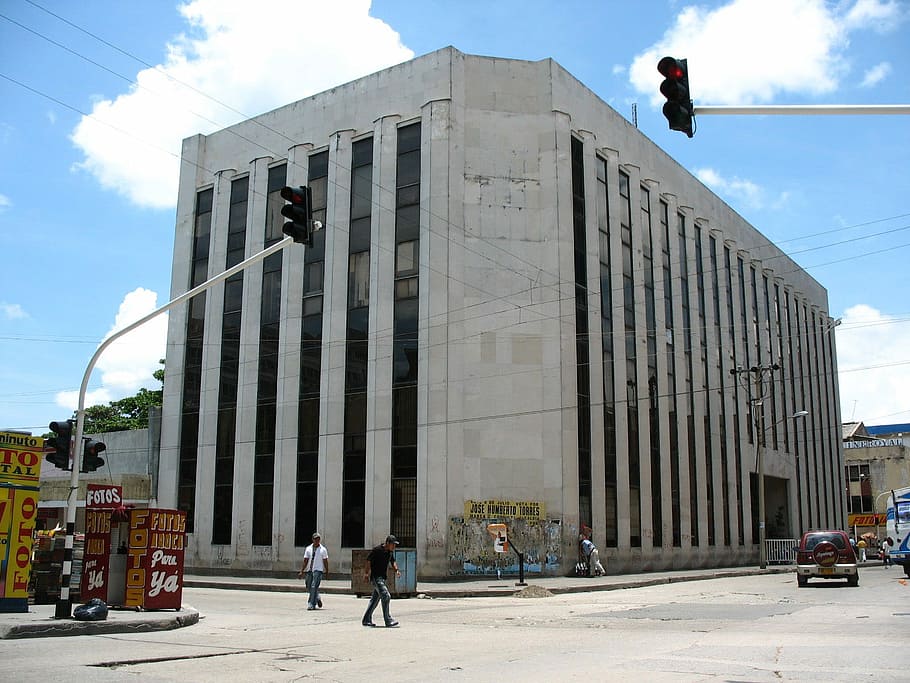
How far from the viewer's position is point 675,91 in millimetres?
11336

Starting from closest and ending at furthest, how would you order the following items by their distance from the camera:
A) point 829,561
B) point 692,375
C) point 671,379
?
point 829,561, point 671,379, point 692,375

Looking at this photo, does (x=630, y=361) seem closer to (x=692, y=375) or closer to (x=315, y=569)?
(x=692, y=375)

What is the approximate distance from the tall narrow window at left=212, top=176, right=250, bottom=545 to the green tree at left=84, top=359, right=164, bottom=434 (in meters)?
30.5

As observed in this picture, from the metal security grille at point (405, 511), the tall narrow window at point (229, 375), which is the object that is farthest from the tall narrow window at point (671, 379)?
the tall narrow window at point (229, 375)

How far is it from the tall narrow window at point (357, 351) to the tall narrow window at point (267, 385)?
4.02m

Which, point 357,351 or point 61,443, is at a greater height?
point 357,351

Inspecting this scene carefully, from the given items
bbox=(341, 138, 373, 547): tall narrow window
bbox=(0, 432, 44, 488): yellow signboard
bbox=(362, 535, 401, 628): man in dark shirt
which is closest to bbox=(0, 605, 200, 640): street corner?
bbox=(0, 432, 44, 488): yellow signboard

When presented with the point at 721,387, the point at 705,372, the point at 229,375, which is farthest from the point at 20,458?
the point at 721,387

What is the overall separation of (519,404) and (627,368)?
26.2 feet

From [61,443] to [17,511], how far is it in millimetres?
1701

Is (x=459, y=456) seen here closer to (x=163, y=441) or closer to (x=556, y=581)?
(x=556, y=581)

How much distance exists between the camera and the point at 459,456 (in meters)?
32.1

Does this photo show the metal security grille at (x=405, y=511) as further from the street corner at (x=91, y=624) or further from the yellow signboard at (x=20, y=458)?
the yellow signboard at (x=20, y=458)

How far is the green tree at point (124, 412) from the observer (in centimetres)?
6912
